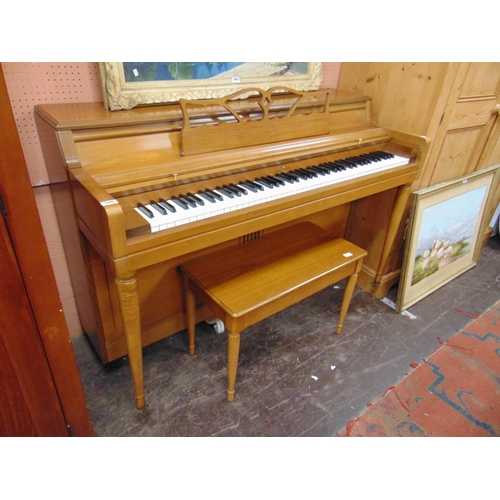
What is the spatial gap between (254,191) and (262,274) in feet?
1.25

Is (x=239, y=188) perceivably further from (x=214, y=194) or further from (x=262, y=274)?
(x=262, y=274)

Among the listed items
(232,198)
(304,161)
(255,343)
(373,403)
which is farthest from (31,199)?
(373,403)

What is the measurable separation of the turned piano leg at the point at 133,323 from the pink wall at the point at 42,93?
64 centimetres

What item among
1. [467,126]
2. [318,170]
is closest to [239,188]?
[318,170]

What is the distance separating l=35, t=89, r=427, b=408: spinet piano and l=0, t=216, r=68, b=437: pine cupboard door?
271 mm

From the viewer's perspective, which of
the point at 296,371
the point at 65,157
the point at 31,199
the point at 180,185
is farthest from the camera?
the point at 296,371

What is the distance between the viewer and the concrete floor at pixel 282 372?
1606 mm

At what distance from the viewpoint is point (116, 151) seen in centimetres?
134

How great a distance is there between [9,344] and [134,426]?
0.76 metres

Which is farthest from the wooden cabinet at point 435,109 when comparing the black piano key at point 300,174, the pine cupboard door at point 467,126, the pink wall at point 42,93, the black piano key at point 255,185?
the pink wall at point 42,93

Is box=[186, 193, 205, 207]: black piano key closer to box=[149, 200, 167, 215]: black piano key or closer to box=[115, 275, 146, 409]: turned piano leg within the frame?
box=[149, 200, 167, 215]: black piano key

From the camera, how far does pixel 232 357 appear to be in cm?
156

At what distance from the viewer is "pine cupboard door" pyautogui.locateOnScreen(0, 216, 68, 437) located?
3.15ft

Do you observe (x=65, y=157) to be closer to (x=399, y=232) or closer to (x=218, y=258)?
(x=218, y=258)
